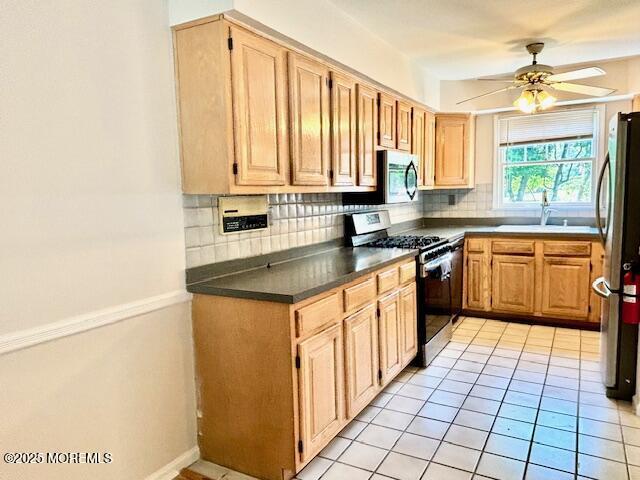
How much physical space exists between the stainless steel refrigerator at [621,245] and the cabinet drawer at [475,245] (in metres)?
1.57

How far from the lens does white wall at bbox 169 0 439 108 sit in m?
2.01

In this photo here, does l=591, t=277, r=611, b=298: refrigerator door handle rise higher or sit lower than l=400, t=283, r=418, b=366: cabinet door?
higher

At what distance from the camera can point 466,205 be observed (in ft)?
16.8

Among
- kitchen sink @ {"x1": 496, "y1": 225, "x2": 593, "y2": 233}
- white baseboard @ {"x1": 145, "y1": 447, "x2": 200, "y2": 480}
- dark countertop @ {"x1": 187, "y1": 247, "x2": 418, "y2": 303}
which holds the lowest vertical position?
white baseboard @ {"x1": 145, "y1": 447, "x2": 200, "y2": 480}

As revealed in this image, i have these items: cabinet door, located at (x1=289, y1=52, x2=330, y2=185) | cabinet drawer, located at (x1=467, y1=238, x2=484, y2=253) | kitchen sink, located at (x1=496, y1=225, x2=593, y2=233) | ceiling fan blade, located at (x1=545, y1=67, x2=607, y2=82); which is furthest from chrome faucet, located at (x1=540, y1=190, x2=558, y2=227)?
cabinet door, located at (x1=289, y1=52, x2=330, y2=185)

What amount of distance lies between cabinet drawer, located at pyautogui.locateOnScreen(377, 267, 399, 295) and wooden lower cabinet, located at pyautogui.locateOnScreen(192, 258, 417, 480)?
31 centimetres

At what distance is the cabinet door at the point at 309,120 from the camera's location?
7.89 feet

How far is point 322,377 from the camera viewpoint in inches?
85.6

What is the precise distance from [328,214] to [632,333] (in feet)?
6.93

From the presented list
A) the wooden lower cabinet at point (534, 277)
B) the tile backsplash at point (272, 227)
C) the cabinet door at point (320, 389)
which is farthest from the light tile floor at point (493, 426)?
the tile backsplash at point (272, 227)

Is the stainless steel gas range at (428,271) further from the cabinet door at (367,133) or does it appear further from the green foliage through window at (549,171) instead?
the green foliage through window at (549,171)

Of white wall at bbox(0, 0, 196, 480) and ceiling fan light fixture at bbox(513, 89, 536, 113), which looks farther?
ceiling fan light fixture at bbox(513, 89, 536, 113)

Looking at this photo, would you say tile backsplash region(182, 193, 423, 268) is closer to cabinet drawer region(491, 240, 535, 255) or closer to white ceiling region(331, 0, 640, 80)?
white ceiling region(331, 0, 640, 80)

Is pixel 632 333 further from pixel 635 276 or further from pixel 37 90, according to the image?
pixel 37 90
